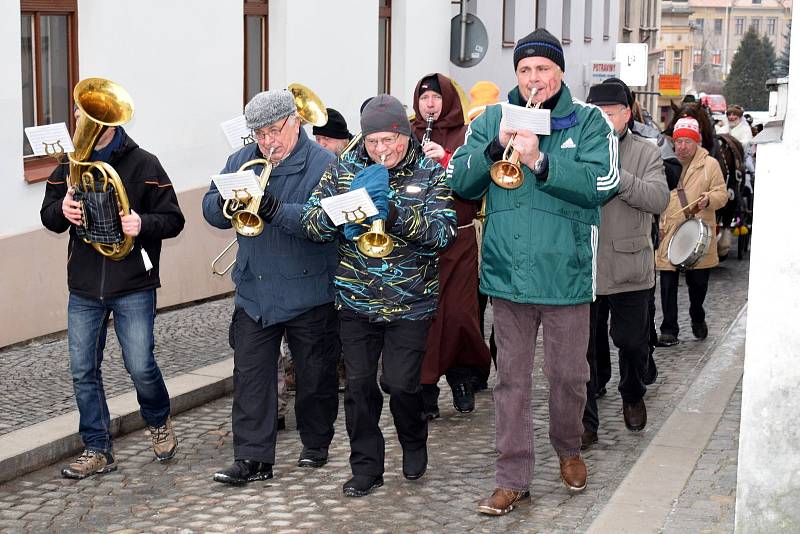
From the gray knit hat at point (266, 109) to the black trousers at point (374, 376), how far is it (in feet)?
3.04

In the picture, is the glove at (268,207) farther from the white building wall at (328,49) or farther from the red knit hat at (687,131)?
the white building wall at (328,49)

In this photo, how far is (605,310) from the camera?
7734 millimetres

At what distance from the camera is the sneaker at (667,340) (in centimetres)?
1060

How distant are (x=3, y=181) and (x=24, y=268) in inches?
24.0

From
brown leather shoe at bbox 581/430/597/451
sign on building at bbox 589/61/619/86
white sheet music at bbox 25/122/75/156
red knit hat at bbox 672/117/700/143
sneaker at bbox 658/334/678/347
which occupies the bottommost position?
sneaker at bbox 658/334/678/347

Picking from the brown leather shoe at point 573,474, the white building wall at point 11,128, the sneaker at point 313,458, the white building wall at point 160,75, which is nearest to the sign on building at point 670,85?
the white building wall at point 160,75

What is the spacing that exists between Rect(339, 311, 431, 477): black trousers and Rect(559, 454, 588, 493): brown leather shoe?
700 mm

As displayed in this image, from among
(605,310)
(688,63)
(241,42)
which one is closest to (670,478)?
(605,310)

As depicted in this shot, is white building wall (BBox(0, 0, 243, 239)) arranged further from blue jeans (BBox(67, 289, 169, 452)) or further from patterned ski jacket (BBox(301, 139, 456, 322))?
patterned ski jacket (BBox(301, 139, 456, 322))

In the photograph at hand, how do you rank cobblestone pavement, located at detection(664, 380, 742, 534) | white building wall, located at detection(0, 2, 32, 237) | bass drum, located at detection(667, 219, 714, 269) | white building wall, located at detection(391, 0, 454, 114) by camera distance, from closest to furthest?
cobblestone pavement, located at detection(664, 380, 742, 534)
white building wall, located at detection(0, 2, 32, 237)
bass drum, located at detection(667, 219, 714, 269)
white building wall, located at detection(391, 0, 454, 114)

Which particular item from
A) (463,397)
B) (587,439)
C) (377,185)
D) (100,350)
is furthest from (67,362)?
(377,185)

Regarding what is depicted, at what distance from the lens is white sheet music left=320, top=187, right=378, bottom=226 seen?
5.72 meters

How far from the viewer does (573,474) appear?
6.32m

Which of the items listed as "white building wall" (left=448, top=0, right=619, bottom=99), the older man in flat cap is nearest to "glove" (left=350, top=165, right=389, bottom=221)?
the older man in flat cap
